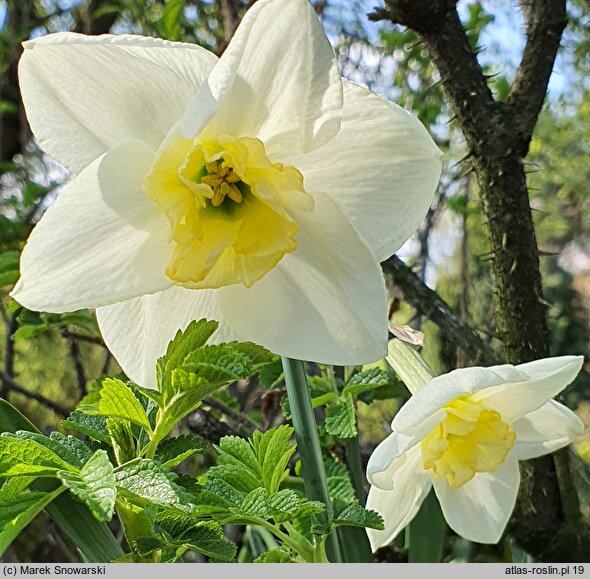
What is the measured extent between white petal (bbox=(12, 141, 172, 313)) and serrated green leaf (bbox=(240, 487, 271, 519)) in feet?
0.46

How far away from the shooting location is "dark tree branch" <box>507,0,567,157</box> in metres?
0.71

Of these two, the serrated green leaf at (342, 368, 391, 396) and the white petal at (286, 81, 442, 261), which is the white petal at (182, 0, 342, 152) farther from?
the serrated green leaf at (342, 368, 391, 396)

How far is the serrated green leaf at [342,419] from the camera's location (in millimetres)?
547

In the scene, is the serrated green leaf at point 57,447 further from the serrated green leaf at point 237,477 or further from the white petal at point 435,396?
the white petal at point 435,396

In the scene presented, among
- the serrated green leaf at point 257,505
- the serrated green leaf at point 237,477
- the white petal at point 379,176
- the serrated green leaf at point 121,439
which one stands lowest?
the serrated green leaf at point 237,477

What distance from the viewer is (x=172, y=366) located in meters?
0.36

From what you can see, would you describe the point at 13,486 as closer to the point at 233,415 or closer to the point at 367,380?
the point at 367,380

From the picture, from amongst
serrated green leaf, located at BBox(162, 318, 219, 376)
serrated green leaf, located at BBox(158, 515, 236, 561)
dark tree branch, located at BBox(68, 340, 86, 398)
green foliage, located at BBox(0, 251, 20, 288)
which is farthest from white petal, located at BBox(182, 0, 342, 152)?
dark tree branch, located at BBox(68, 340, 86, 398)

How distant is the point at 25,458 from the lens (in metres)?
0.34

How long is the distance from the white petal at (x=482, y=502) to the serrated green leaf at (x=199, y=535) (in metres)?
0.23

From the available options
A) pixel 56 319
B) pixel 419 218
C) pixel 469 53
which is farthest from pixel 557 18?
pixel 56 319

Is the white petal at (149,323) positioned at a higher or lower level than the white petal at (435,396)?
higher

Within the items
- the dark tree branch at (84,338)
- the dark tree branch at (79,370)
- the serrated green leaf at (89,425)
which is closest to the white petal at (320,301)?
the serrated green leaf at (89,425)

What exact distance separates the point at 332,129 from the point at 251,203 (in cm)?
8
